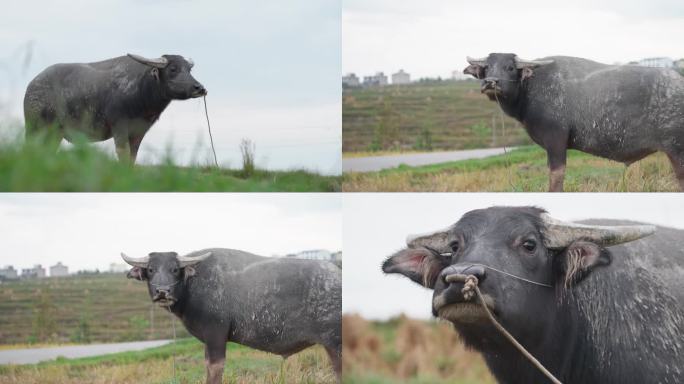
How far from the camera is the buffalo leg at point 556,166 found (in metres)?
5.19

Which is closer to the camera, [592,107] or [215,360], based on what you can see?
[592,107]

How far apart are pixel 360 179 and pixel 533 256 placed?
2501 millimetres

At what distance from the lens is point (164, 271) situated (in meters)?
5.27

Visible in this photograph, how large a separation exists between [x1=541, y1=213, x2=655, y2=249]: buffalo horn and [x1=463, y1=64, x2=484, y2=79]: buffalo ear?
68.9 inches

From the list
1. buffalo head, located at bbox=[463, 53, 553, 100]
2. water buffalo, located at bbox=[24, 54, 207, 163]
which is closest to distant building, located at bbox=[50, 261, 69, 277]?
water buffalo, located at bbox=[24, 54, 207, 163]

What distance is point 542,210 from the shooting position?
3812mm

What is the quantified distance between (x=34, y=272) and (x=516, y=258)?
3371mm

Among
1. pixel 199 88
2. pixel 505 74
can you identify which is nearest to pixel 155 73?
pixel 199 88

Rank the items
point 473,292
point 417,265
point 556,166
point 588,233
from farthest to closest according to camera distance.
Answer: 1. point 556,166
2. point 417,265
3. point 588,233
4. point 473,292

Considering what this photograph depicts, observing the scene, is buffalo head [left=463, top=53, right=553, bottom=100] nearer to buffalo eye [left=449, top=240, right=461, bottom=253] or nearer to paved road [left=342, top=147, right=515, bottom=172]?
paved road [left=342, top=147, right=515, bottom=172]

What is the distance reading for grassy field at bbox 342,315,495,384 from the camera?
251 inches

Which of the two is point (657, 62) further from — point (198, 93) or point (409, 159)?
point (198, 93)

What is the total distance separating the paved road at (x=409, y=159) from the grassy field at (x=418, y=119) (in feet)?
0.17

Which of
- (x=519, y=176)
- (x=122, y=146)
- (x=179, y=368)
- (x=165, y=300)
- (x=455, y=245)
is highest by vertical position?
(x=122, y=146)
